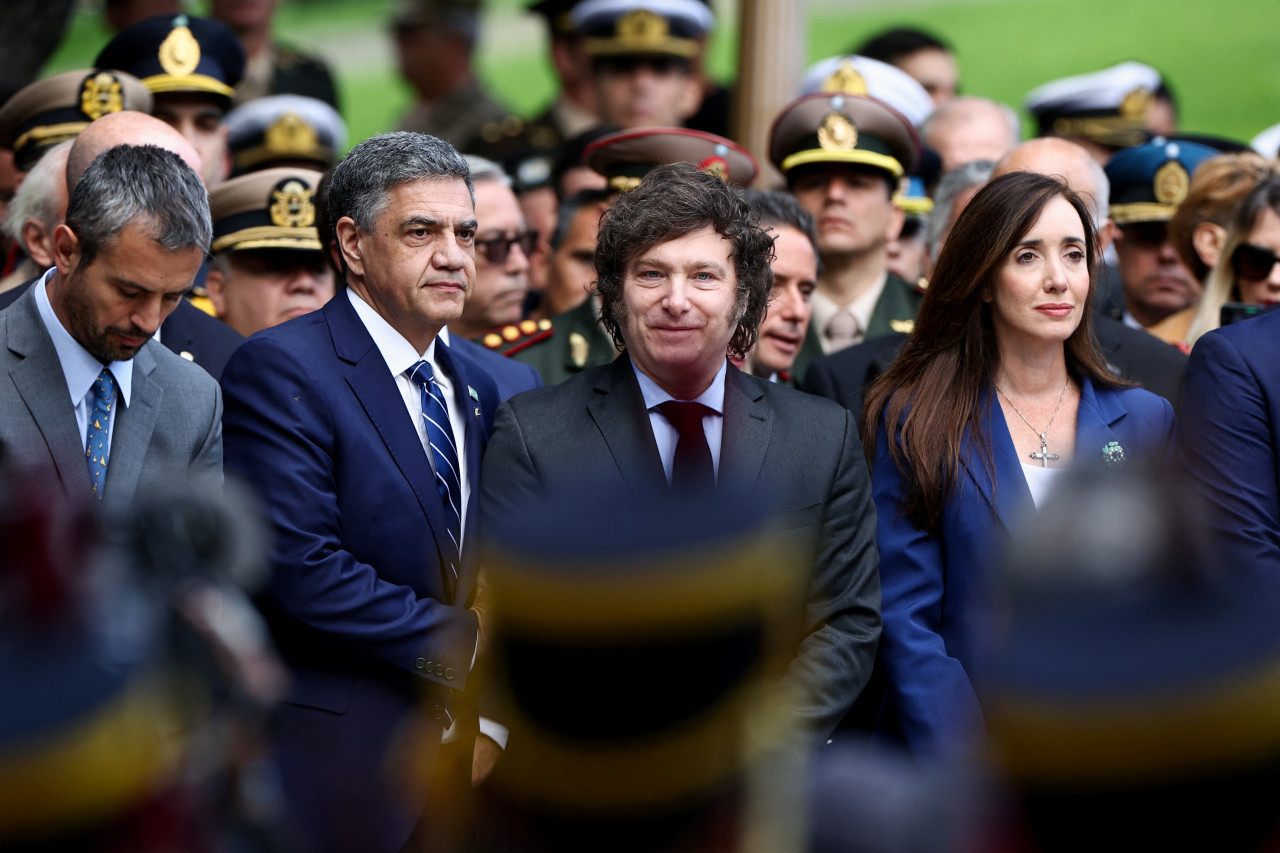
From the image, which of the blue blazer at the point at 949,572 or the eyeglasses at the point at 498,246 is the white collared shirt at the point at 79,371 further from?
the eyeglasses at the point at 498,246

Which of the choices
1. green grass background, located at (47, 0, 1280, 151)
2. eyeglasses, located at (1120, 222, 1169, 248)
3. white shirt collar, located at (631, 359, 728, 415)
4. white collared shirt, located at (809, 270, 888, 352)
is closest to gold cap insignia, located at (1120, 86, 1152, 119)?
eyeglasses, located at (1120, 222, 1169, 248)

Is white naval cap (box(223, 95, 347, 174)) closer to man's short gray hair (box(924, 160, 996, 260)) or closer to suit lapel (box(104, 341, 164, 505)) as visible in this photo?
man's short gray hair (box(924, 160, 996, 260))

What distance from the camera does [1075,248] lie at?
12.4 feet

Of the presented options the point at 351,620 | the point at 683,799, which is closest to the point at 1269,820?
the point at 683,799

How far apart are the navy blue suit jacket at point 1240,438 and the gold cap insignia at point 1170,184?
7.35ft

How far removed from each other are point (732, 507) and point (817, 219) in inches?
155

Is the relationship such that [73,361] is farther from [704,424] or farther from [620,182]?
[620,182]

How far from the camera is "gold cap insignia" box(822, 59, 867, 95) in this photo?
615 cm

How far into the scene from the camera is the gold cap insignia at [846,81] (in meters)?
6.15

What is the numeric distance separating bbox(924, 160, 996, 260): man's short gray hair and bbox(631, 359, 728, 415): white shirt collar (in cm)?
179

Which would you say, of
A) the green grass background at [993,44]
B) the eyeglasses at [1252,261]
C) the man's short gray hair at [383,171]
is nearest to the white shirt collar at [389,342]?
the man's short gray hair at [383,171]

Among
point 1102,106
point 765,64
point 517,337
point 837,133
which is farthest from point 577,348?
point 1102,106

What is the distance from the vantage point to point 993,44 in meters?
13.2

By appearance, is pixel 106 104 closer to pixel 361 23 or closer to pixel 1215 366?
pixel 1215 366
